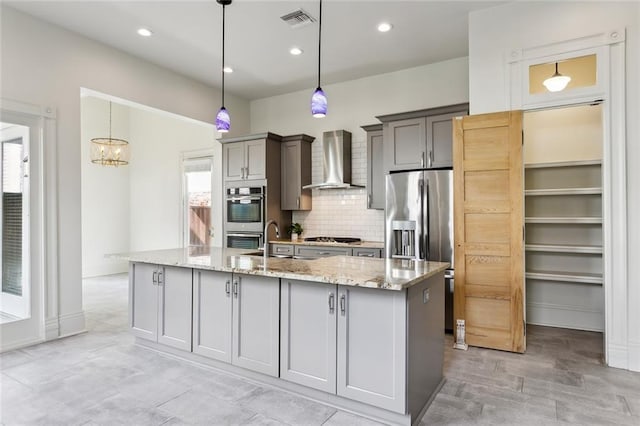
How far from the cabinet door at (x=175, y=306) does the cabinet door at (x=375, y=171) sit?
274cm

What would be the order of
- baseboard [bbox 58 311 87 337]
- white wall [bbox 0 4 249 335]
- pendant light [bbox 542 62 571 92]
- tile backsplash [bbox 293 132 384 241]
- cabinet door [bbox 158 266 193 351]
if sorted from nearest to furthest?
cabinet door [bbox 158 266 193 351] < pendant light [bbox 542 62 571 92] < white wall [bbox 0 4 249 335] < baseboard [bbox 58 311 87 337] < tile backsplash [bbox 293 132 384 241]

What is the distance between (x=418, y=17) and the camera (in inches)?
153

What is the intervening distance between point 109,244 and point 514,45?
26.4 feet

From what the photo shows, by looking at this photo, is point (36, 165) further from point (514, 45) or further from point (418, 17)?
point (514, 45)

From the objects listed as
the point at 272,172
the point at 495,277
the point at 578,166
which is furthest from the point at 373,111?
the point at 495,277

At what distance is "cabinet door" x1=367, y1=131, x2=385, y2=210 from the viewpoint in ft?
16.6

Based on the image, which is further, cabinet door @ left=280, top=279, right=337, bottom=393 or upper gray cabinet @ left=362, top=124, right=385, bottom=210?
upper gray cabinet @ left=362, top=124, right=385, bottom=210

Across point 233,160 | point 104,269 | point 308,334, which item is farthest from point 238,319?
point 104,269

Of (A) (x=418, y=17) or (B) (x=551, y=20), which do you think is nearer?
(B) (x=551, y=20)

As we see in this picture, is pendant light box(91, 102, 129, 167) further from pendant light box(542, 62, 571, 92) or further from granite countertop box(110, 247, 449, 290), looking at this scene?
pendant light box(542, 62, 571, 92)

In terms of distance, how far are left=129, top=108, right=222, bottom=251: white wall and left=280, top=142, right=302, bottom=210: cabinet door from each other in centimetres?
208

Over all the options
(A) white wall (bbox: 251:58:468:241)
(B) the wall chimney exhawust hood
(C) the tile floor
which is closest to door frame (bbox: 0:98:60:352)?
(C) the tile floor

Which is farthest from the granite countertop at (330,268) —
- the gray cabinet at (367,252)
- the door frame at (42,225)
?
the gray cabinet at (367,252)

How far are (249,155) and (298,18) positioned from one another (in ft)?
7.89
